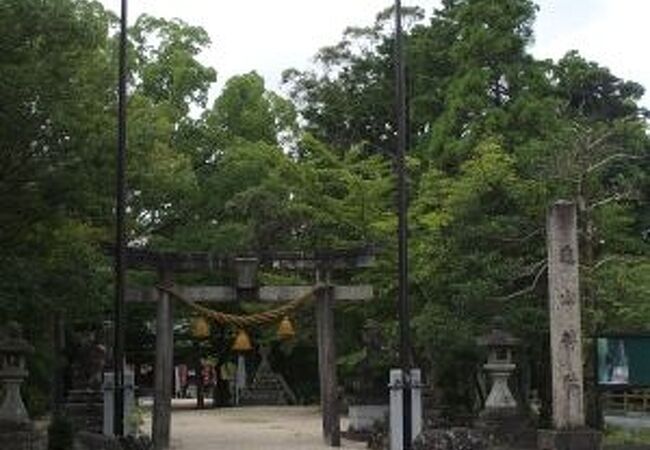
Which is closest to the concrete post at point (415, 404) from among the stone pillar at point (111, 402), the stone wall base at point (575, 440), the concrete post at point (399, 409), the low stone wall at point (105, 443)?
the concrete post at point (399, 409)

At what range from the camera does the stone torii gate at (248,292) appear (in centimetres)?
2530

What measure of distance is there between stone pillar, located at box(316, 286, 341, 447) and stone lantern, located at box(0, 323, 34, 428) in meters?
7.36

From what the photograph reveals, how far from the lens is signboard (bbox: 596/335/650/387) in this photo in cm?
1831

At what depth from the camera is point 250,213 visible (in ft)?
121

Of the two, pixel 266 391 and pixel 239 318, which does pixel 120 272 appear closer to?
pixel 239 318

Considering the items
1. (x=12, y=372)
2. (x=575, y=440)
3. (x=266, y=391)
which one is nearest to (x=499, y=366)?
(x=575, y=440)

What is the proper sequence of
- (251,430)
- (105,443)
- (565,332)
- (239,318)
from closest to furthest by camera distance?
(565,332), (105,443), (239,318), (251,430)

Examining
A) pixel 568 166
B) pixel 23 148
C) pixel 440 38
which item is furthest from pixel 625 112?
pixel 23 148

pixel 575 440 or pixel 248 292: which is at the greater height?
pixel 248 292

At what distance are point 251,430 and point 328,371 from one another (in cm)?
596

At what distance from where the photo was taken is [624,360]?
18.4 m

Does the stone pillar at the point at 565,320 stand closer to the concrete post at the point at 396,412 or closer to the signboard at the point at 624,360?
the signboard at the point at 624,360

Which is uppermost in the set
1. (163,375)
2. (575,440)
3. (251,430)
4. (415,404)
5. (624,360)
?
(624,360)

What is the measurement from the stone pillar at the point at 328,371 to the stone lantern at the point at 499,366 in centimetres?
401
